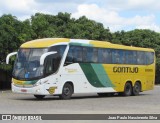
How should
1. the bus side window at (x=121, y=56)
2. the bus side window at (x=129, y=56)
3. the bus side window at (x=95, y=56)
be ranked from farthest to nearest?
the bus side window at (x=129, y=56) < the bus side window at (x=121, y=56) < the bus side window at (x=95, y=56)

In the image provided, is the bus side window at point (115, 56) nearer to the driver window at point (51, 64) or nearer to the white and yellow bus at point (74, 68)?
the white and yellow bus at point (74, 68)

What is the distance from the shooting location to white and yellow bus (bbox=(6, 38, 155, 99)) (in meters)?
24.2

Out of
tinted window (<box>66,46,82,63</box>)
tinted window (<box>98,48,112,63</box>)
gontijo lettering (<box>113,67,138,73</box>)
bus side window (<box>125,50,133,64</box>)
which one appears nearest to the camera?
tinted window (<box>66,46,82,63</box>)

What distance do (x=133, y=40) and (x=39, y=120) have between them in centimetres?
5111

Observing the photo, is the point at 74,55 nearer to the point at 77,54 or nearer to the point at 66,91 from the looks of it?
the point at 77,54

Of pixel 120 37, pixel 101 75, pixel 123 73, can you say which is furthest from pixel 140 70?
pixel 120 37

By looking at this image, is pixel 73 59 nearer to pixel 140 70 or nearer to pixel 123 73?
pixel 123 73

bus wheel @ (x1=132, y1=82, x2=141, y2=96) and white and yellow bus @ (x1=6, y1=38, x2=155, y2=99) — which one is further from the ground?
white and yellow bus @ (x1=6, y1=38, x2=155, y2=99)

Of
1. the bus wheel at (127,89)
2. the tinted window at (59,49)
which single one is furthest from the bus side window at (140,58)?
the tinted window at (59,49)

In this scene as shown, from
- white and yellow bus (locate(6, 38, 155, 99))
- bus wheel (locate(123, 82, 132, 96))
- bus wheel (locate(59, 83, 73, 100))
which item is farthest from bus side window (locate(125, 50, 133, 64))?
bus wheel (locate(59, 83, 73, 100))

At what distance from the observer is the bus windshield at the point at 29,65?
24.2 m

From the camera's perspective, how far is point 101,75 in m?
28.1

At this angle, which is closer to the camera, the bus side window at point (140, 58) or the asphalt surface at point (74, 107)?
the asphalt surface at point (74, 107)

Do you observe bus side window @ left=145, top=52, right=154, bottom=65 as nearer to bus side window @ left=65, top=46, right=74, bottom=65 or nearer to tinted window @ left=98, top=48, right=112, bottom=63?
tinted window @ left=98, top=48, right=112, bottom=63
